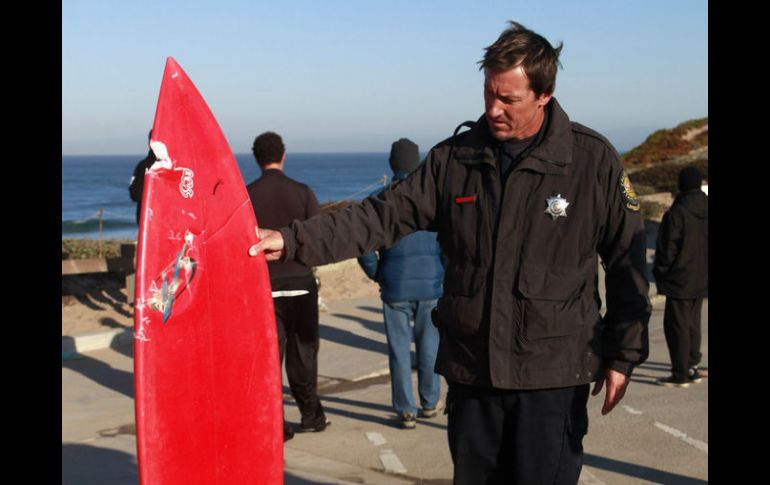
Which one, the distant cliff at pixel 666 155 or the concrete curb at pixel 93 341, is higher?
the distant cliff at pixel 666 155

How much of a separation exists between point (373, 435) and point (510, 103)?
3.85 metres

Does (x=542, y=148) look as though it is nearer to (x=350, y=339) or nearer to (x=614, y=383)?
(x=614, y=383)

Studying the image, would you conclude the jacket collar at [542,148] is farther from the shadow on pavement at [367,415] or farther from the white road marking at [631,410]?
the white road marking at [631,410]

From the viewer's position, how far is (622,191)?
358 cm

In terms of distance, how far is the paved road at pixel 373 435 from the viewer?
588 cm

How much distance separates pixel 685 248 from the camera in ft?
26.9

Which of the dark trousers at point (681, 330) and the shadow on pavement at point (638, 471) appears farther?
the dark trousers at point (681, 330)

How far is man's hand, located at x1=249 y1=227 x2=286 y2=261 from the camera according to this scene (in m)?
3.75

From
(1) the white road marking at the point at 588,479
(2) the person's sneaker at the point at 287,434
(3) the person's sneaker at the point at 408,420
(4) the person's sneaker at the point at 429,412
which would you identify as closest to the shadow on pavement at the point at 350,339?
(4) the person's sneaker at the point at 429,412

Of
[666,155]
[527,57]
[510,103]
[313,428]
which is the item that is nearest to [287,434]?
[313,428]

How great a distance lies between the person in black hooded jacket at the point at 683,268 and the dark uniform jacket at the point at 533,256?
481 cm

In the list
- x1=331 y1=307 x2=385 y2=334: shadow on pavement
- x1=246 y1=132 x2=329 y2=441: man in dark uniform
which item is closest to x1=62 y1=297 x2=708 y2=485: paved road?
x1=246 y1=132 x2=329 y2=441: man in dark uniform
